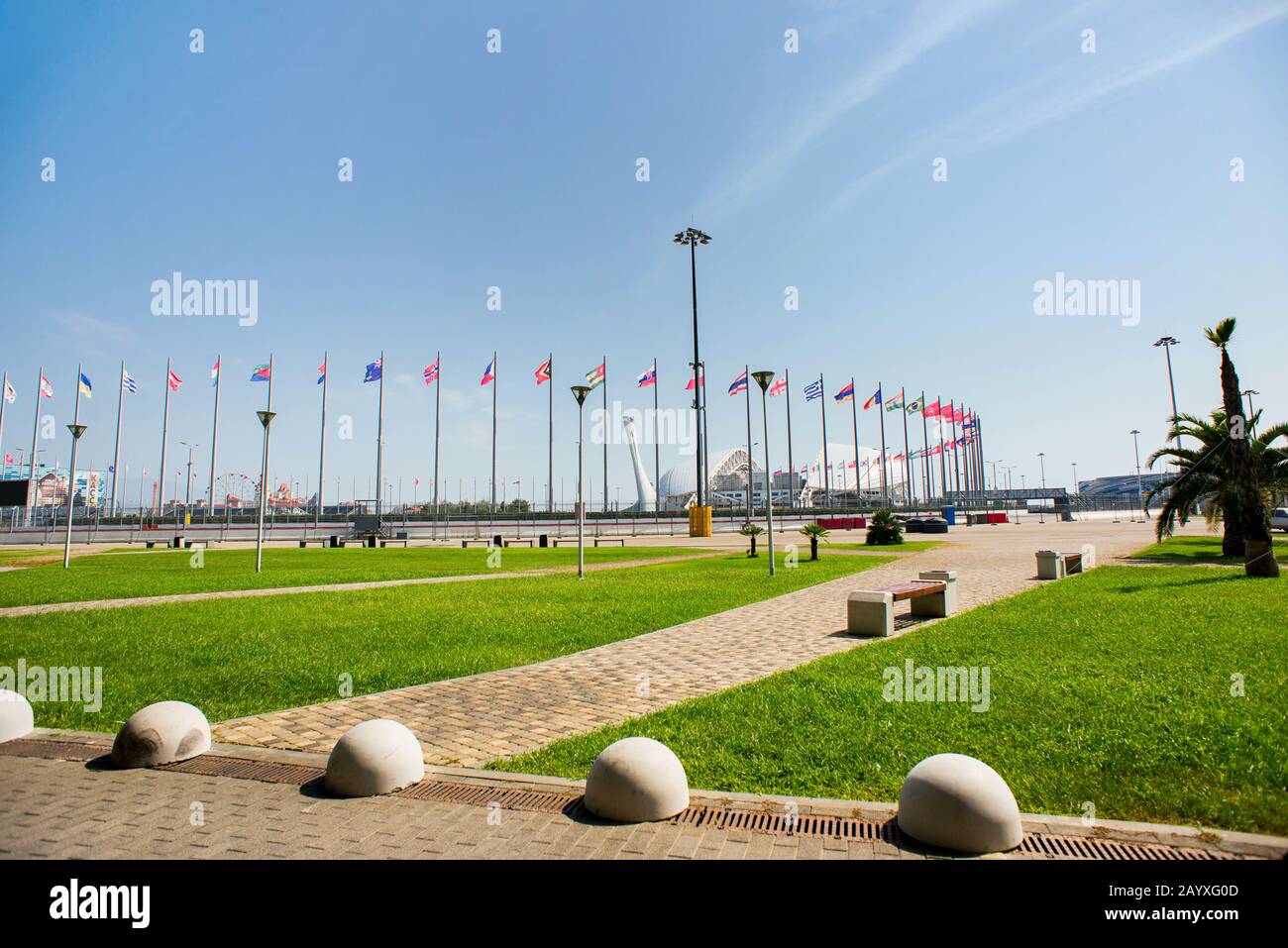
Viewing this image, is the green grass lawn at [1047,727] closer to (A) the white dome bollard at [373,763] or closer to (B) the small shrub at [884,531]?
(A) the white dome bollard at [373,763]

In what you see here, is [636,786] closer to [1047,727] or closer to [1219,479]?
[1047,727]

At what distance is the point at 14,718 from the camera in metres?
6.32

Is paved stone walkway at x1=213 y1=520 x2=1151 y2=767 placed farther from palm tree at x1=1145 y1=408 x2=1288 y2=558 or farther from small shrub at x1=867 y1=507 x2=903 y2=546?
small shrub at x1=867 y1=507 x2=903 y2=546

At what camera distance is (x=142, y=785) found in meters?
5.06

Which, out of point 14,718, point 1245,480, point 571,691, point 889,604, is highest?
point 1245,480

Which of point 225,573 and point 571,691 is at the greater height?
point 225,573

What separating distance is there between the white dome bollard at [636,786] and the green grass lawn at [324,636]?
4.55 m

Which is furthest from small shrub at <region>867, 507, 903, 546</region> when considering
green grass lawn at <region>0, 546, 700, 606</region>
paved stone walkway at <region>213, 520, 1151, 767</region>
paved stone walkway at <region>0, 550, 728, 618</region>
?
paved stone walkway at <region>213, 520, 1151, 767</region>

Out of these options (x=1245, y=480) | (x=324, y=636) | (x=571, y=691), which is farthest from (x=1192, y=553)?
(x=324, y=636)

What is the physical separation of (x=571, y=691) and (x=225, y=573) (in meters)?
19.5

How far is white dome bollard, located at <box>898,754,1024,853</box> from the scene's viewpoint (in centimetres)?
379

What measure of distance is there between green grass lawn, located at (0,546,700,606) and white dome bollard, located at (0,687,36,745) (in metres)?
11.5

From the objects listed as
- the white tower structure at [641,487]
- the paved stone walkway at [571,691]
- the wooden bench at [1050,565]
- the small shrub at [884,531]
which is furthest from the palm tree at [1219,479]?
the white tower structure at [641,487]
